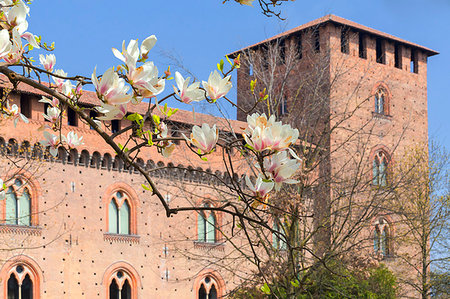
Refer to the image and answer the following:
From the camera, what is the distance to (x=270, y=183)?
2688mm

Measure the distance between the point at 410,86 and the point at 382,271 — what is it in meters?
13.5

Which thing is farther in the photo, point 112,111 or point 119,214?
point 119,214

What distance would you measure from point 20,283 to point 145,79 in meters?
15.5

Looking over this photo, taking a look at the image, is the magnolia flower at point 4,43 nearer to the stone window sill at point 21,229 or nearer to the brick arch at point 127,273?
the stone window sill at point 21,229

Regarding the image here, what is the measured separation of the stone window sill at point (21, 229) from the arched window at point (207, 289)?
572 cm

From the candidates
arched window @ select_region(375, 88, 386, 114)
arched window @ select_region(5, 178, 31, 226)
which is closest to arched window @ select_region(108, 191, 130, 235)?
arched window @ select_region(5, 178, 31, 226)

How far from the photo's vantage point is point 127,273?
19172 mm

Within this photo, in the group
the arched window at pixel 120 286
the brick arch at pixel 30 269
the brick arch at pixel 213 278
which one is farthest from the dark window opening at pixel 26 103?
the brick arch at pixel 213 278

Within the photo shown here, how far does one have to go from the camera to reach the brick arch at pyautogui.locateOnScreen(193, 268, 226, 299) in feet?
67.9

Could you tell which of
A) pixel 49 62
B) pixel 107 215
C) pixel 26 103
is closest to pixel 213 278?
pixel 107 215

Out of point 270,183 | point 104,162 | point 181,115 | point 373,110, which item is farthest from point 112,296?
point 270,183

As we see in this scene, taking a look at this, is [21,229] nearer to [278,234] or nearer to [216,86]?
[278,234]

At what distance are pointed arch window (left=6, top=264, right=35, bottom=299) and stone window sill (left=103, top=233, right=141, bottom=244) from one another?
93.6 inches

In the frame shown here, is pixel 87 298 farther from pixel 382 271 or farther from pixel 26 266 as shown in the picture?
pixel 382 271
